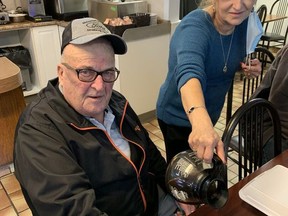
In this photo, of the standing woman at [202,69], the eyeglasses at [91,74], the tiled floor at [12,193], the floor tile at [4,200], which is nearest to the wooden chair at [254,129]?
the standing woman at [202,69]

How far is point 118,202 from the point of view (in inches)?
41.9

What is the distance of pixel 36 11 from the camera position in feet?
10.1

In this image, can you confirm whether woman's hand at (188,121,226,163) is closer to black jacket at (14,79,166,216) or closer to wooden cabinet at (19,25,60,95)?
black jacket at (14,79,166,216)

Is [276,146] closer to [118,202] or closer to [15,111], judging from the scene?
[118,202]

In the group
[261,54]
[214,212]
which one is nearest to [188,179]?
[214,212]

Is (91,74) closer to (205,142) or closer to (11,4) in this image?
(205,142)

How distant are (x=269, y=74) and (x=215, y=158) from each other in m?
0.89

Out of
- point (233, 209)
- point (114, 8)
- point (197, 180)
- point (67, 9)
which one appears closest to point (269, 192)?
point (233, 209)

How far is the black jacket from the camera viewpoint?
81 centimetres

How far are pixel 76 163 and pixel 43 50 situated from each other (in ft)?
8.17

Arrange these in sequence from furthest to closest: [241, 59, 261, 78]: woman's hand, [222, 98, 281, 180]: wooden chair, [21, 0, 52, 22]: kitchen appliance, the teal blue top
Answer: [21, 0, 52, 22]: kitchen appliance
[241, 59, 261, 78]: woman's hand
[222, 98, 281, 180]: wooden chair
the teal blue top

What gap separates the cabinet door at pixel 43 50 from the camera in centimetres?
304

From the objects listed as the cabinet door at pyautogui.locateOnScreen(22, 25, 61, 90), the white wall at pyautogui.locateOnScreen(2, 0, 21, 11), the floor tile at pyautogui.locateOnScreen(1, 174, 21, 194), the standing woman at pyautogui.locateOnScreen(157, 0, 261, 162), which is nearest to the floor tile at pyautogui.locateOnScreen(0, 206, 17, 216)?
the floor tile at pyautogui.locateOnScreen(1, 174, 21, 194)

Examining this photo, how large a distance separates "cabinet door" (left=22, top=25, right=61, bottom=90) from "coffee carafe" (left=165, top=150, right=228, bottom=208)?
2.66m
